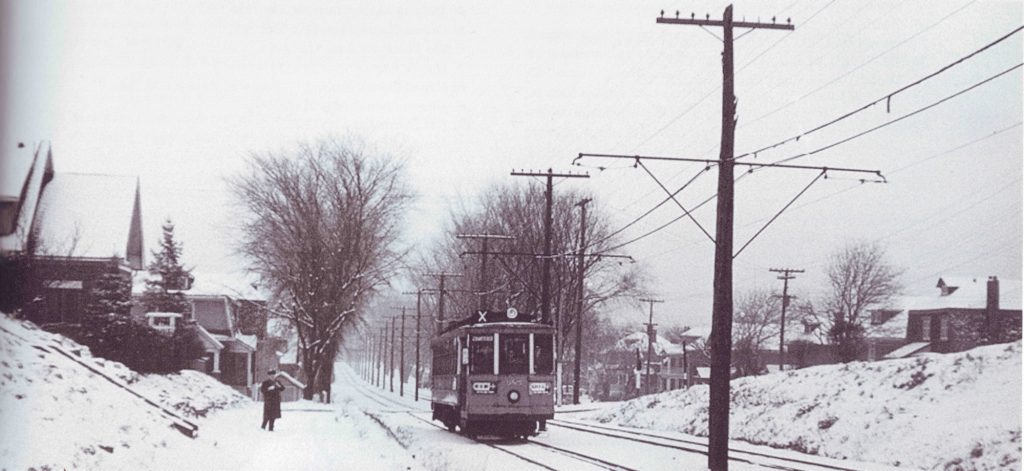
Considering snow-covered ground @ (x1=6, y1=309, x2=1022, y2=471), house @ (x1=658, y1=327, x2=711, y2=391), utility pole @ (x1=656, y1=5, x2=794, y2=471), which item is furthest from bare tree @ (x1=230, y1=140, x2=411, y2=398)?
house @ (x1=658, y1=327, x2=711, y2=391)

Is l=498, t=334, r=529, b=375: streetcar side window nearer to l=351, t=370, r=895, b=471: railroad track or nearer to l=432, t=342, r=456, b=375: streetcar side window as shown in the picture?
l=351, t=370, r=895, b=471: railroad track

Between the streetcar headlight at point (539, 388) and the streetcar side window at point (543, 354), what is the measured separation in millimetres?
271

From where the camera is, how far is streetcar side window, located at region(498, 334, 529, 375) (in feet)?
72.5

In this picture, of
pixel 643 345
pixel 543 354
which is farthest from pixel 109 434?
pixel 643 345

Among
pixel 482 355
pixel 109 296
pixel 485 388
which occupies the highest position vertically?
pixel 109 296

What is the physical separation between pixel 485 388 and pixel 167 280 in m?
20.9

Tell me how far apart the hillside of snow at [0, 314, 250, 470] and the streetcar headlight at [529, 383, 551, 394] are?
8053 millimetres

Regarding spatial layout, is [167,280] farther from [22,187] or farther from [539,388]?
[22,187]

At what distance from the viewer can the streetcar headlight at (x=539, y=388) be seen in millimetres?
22062

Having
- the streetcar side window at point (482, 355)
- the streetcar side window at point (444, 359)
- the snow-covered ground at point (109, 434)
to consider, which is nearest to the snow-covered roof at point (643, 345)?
the streetcar side window at point (444, 359)

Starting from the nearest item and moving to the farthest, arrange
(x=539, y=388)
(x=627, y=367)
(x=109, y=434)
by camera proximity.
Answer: (x=109, y=434), (x=539, y=388), (x=627, y=367)

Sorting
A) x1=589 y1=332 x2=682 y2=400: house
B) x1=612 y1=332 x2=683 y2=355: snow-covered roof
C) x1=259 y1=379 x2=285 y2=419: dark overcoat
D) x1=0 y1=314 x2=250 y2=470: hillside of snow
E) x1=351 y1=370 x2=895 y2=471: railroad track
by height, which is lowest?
x1=589 y1=332 x2=682 y2=400: house

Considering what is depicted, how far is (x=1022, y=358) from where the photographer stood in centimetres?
1823

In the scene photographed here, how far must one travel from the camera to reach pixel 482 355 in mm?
22172
